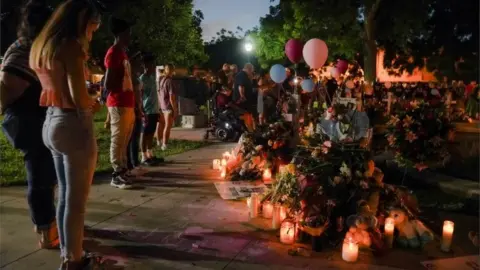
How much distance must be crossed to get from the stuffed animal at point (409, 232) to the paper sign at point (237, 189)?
5.94ft

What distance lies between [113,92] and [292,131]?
2681 mm

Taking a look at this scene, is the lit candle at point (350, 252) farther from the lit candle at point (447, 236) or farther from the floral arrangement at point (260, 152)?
the floral arrangement at point (260, 152)

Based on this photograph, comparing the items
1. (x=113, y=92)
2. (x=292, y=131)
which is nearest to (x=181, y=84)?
(x=292, y=131)

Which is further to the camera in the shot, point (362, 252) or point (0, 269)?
point (362, 252)

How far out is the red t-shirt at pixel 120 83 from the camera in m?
4.46

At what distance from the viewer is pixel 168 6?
60.1 ft

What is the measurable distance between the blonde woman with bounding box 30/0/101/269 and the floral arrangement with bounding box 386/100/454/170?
423cm

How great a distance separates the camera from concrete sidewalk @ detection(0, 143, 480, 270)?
306 cm

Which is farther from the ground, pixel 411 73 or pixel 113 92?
pixel 411 73

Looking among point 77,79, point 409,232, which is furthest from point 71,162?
point 409,232

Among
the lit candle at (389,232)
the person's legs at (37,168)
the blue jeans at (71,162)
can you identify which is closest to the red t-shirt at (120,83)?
the person's legs at (37,168)

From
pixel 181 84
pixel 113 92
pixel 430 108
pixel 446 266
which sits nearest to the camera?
pixel 446 266

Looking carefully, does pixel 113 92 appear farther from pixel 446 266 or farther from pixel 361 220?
pixel 446 266

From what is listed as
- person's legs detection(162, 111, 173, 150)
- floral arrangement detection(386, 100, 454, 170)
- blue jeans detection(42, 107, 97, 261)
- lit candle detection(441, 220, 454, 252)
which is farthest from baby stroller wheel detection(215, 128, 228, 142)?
→ blue jeans detection(42, 107, 97, 261)
